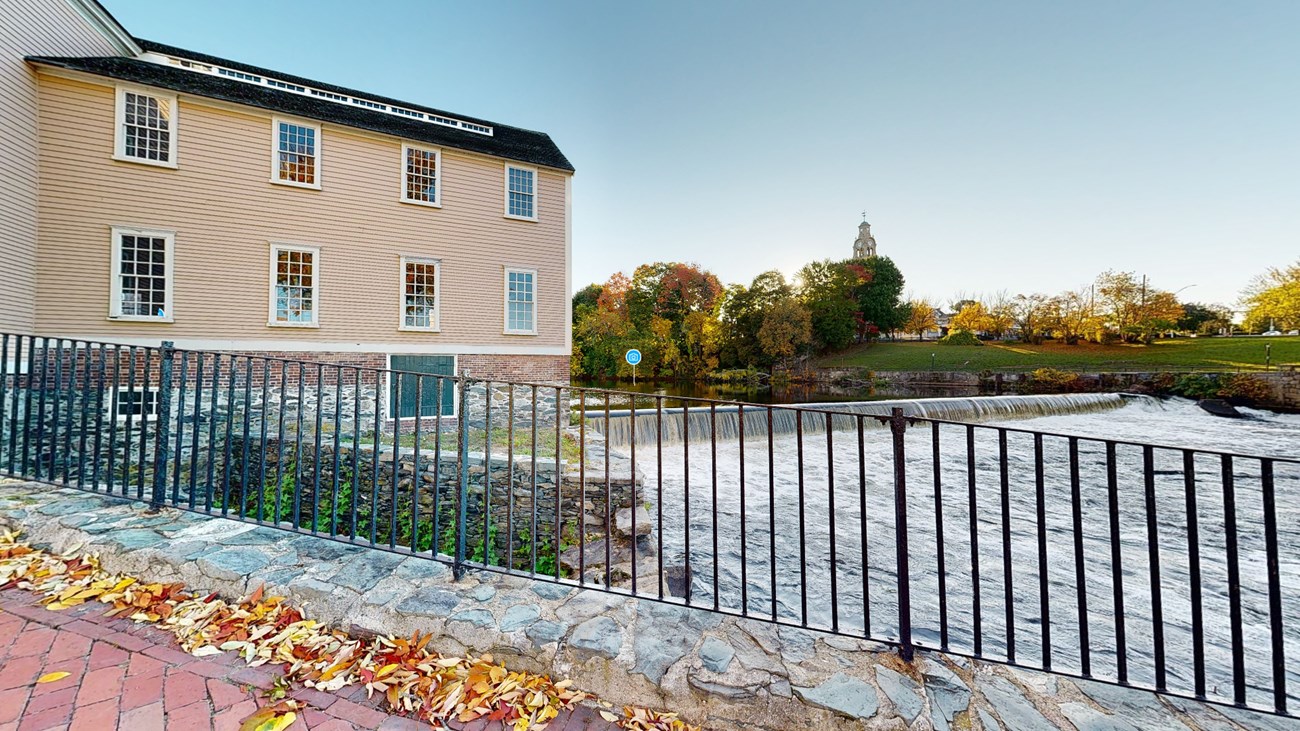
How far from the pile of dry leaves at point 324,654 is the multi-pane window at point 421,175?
11.3 m

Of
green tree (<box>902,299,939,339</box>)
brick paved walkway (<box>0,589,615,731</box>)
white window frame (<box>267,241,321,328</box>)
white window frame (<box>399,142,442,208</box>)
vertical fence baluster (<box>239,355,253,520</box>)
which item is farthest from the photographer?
Result: green tree (<box>902,299,939,339</box>)

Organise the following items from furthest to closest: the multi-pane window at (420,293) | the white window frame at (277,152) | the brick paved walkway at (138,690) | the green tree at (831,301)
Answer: the green tree at (831,301)
the multi-pane window at (420,293)
the white window frame at (277,152)
the brick paved walkway at (138,690)

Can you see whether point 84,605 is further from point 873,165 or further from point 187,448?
point 873,165

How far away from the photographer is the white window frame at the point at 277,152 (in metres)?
10.8

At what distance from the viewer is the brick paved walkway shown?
5.49ft

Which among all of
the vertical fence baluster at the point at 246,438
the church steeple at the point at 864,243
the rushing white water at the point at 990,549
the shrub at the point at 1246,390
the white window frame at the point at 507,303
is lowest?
the rushing white water at the point at 990,549

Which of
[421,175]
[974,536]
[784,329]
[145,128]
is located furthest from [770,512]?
[784,329]

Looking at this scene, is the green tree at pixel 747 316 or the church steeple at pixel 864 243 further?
the church steeple at pixel 864 243

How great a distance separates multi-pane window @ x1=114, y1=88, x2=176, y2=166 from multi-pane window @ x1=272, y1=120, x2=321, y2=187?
1.82 m

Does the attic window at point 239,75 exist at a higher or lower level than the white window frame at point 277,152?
higher

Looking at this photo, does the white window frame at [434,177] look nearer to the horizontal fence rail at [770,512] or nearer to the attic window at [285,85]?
the attic window at [285,85]

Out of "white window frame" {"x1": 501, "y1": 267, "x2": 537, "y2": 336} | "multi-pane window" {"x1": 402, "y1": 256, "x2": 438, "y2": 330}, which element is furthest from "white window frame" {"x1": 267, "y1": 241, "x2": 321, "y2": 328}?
"white window frame" {"x1": 501, "y1": 267, "x2": 537, "y2": 336}

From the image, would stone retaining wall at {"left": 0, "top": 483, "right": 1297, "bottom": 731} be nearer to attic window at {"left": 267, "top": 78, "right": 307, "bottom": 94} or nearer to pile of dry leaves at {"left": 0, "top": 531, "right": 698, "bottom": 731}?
pile of dry leaves at {"left": 0, "top": 531, "right": 698, "bottom": 731}

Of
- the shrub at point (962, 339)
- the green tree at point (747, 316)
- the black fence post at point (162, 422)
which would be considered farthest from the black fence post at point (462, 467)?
the shrub at point (962, 339)
